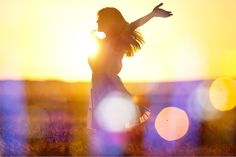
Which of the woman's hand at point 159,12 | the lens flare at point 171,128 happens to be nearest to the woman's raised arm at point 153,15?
the woman's hand at point 159,12

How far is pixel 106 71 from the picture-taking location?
9.92 meters

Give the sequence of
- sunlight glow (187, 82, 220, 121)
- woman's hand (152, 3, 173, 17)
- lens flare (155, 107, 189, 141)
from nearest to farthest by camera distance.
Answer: woman's hand (152, 3, 173, 17)
lens flare (155, 107, 189, 141)
sunlight glow (187, 82, 220, 121)

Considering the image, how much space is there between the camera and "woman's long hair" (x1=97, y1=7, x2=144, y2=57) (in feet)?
32.1

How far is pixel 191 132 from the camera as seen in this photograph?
46.7 feet

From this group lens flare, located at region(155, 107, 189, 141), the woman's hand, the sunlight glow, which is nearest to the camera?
the woman's hand

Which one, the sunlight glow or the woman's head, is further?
the sunlight glow

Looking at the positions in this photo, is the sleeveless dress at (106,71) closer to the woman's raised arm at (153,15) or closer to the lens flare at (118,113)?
the lens flare at (118,113)

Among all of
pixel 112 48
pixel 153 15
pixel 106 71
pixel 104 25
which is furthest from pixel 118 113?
pixel 153 15

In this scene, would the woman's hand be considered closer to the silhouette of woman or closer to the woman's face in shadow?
the silhouette of woman

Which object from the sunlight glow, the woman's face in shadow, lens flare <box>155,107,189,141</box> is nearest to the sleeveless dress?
the woman's face in shadow

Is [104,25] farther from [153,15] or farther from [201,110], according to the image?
[201,110]

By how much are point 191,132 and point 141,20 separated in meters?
5.12

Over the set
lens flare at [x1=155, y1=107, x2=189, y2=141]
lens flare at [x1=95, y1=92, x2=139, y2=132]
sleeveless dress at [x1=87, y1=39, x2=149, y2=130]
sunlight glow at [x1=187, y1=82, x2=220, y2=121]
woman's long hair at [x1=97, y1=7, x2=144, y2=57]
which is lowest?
sunlight glow at [x1=187, y1=82, x2=220, y2=121]

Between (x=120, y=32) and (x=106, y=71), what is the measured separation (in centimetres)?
59
